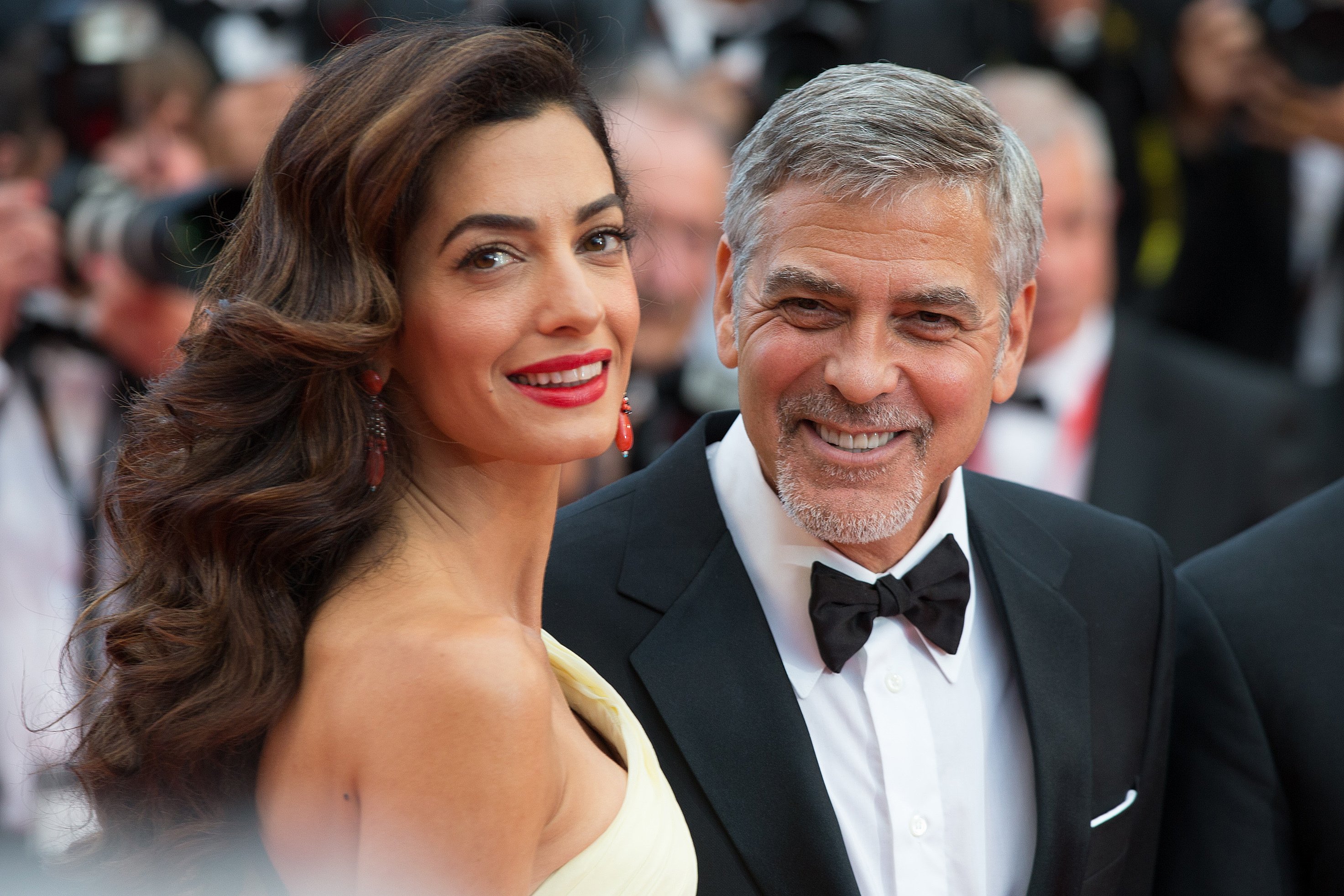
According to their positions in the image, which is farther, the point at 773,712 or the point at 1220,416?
the point at 1220,416

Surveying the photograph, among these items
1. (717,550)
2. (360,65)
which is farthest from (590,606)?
(360,65)

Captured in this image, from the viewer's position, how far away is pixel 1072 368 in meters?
4.54

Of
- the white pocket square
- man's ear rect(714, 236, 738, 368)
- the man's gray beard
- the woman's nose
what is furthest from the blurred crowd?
the white pocket square

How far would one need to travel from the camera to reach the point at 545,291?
1.84 m

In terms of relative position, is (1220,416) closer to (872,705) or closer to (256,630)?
(872,705)

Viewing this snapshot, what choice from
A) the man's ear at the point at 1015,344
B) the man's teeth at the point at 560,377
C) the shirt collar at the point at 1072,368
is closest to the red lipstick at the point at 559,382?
the man's teeth at the point at 560,377

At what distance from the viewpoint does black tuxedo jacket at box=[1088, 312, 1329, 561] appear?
4.36 metres

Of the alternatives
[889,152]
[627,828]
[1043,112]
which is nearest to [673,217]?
[1043,112]

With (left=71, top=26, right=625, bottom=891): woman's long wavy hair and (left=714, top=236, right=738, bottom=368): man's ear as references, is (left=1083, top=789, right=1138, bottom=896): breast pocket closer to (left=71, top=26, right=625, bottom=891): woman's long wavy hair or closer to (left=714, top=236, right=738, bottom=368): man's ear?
(left=714, top=236, right=738, bottom=368): man's ear

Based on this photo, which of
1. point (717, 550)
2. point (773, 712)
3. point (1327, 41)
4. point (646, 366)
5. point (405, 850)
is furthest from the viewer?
point (1327, 41)

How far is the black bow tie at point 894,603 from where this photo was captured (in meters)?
2.16

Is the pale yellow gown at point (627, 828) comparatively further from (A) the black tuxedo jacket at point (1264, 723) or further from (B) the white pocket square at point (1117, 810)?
(A) the black tuxedo jacket at point (1264, 723)

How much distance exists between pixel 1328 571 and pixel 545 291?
4.54 feet

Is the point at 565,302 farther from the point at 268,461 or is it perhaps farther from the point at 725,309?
the point at 725,309
